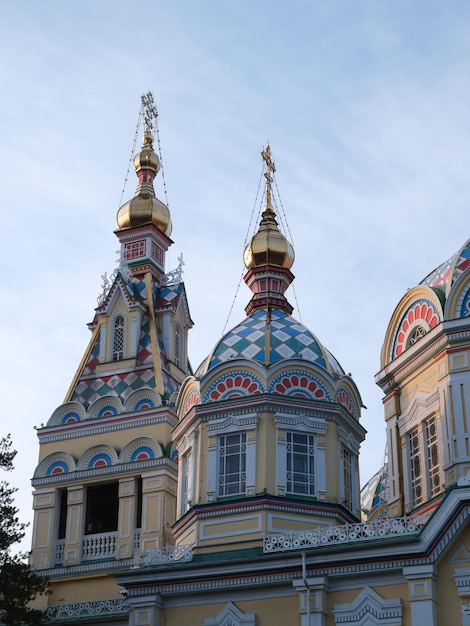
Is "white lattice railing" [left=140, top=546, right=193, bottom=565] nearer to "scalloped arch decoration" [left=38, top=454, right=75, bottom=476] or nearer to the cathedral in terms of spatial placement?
the cathedral

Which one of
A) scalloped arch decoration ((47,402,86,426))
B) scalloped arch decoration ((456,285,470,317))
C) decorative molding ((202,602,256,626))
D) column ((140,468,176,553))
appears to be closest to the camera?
decorative molding ((202,602,256,626))

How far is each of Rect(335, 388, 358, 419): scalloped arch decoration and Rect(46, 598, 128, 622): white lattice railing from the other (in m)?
6.35

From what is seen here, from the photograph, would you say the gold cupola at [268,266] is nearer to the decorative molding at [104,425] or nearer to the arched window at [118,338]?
the decorative molding at [104,425]

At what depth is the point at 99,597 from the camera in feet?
87.2

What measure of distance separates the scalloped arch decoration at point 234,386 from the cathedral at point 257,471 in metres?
0.04

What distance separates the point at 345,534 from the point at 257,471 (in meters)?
3.14

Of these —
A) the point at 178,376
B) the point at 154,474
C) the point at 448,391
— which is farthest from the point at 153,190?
the point at 448,391

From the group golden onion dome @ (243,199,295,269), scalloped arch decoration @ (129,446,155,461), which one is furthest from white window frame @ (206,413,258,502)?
golden onion dome @ (243,199,295,269)

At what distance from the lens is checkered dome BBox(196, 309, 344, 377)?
2422cm

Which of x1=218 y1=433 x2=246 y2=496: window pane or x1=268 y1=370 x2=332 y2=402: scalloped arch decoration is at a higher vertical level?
x1=268 y1=370 x2=332 y2=402: scalloped arch decoration

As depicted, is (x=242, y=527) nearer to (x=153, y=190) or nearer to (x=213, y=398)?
(x=213, y=398)

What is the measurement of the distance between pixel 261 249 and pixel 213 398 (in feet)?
19.6

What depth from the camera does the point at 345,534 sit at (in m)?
19.7

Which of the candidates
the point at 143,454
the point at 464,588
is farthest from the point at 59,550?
Result: the point at 464,588
